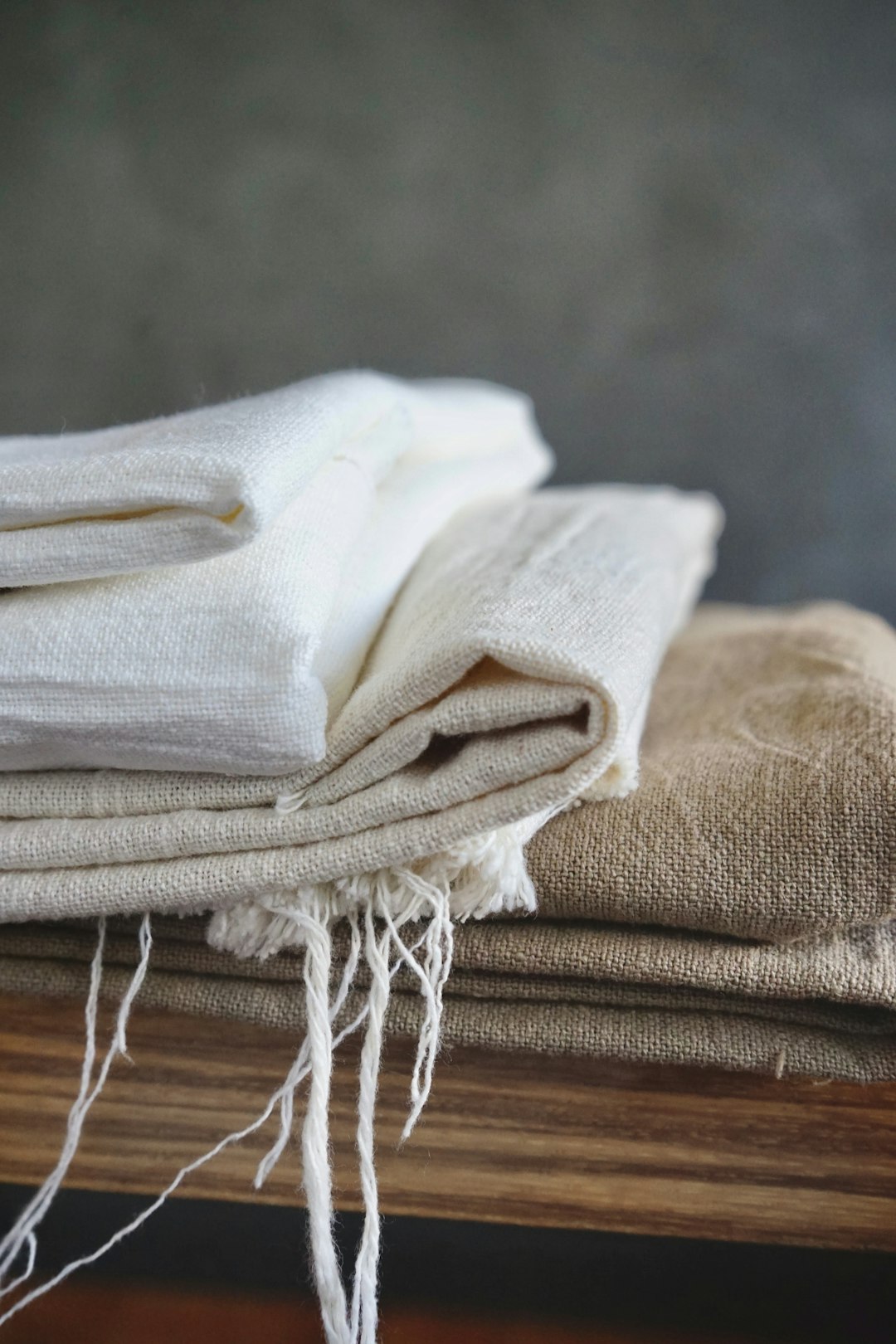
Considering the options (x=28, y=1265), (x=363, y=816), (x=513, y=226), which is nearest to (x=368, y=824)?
(x=363, y=816)

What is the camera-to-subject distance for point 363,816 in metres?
0.43

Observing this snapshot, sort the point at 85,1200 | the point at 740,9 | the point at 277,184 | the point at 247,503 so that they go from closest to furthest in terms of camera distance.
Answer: the point at 247,503
the point at 85,1200
the point at 740,9
the point at 277,184

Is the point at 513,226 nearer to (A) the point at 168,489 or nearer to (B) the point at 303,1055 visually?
(A) the point at 168,489

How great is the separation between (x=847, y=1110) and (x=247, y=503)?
0.38 meters

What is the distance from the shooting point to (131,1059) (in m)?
0.50

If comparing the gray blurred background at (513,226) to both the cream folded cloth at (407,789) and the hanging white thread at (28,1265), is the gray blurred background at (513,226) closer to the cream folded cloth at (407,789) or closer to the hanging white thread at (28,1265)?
the cream folded cloth at (407,789)

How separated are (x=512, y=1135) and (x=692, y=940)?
0.13m

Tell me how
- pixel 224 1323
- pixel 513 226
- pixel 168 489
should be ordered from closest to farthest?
pixel 168 489 < pixel 224 1323 < pixel 513 226

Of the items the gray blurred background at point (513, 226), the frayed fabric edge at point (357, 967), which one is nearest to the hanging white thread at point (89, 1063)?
the frayed fabric edge at point (357, 967)

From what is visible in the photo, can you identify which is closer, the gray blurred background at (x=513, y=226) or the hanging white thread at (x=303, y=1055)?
the hanging white thread at (x=303, y=1055)

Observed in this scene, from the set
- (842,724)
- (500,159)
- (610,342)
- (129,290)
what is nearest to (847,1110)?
(842,724)

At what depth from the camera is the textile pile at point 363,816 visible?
42 centimetres

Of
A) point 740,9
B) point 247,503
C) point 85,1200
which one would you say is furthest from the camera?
point 740,9

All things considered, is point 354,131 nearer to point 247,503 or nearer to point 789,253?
point 789,253
